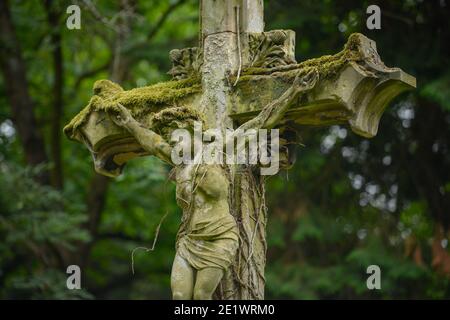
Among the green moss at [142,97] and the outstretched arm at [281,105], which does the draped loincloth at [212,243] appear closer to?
the outstretched arm at [281,105]

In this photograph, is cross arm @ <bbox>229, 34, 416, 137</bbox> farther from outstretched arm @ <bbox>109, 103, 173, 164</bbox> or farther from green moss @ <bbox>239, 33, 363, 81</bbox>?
outstretched arm @ <bbox>109, 103, 173, 164</bbox>

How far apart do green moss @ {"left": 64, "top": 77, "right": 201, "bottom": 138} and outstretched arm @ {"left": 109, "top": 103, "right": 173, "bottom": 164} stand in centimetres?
8

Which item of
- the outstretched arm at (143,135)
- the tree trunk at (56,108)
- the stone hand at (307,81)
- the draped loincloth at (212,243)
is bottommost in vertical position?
the draped loincloth at (212,243)

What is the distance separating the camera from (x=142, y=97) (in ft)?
19.0

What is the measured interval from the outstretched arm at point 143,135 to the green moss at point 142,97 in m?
0.08

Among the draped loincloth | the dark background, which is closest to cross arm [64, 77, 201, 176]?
the draped loincloth

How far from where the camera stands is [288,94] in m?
5.18

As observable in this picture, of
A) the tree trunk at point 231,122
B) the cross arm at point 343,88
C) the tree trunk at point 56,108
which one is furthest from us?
the tree trunk at point 56,108

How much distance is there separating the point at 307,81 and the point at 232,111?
1.84ft

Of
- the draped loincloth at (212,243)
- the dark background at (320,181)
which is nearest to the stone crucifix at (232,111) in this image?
the draped loincloth at (212,243)

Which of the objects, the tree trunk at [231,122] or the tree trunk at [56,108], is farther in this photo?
the tree trunk at [56,108]

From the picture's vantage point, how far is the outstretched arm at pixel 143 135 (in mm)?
5344

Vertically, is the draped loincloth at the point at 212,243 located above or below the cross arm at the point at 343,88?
below

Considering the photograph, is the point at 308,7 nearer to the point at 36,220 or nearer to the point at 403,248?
the point at 403,248
